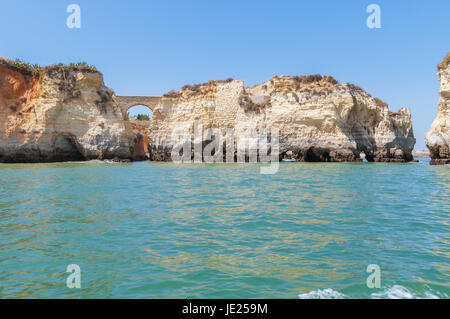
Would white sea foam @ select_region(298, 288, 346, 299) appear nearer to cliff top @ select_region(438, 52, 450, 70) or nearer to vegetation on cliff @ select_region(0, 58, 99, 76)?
cliff top @ select_region(438, 52, 450, 70)

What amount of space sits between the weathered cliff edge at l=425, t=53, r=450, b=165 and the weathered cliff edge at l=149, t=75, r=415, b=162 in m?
7.14

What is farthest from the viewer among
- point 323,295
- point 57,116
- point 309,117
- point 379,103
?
point 379,103

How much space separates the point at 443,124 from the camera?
2456 cm

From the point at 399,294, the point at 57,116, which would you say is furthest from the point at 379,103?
the point at 399,294

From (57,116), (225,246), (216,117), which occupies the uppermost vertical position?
(216,117)

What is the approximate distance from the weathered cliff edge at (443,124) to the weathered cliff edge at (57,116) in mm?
27700

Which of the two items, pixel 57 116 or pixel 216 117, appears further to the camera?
pixel 216 117

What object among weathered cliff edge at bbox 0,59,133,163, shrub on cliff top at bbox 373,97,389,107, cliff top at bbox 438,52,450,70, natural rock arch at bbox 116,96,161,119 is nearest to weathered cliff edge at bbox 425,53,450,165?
cliff top at bbox 438,52,450,70

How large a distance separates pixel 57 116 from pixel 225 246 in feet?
101

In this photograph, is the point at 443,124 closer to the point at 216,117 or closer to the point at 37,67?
the point at 216,117

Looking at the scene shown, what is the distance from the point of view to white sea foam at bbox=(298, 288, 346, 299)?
355 centimetres

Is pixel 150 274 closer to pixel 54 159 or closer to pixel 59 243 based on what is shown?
pixel 59 243

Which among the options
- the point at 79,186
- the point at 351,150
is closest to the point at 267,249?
the point at 79,186
